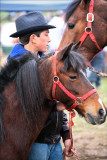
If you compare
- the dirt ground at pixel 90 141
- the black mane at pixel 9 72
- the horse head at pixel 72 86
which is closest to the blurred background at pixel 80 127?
the dirt ground at pixel 90 141

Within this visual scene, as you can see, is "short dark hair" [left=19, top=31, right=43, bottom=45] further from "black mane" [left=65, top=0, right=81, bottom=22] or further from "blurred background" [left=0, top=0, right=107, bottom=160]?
"black mane" [left=65, top=0, right=81, bottom=22]

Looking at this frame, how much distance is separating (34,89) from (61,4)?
819 centimetres

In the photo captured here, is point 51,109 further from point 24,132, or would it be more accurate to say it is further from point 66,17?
point 66,17

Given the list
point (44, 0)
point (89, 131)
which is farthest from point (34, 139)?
point (44, 0)

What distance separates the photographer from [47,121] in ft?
9.57

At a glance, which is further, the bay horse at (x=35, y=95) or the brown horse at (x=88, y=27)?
the brown horse at (x=88, y=27)

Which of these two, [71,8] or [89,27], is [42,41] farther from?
[71,8]

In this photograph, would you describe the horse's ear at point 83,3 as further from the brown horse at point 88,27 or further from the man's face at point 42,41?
the man's face at point 42,41

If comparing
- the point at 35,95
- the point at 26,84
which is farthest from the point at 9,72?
the point at 35,95

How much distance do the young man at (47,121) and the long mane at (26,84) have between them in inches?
6.4

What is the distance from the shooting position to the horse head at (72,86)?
252 centimetres

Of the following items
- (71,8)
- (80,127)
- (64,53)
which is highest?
(71,8)

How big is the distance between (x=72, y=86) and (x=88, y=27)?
1695 mm

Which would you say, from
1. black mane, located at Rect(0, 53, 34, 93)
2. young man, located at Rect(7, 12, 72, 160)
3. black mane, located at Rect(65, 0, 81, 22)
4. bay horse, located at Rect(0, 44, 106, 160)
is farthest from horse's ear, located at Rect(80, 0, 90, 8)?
black mane, located at Rect(0, 53, 34, 93)
